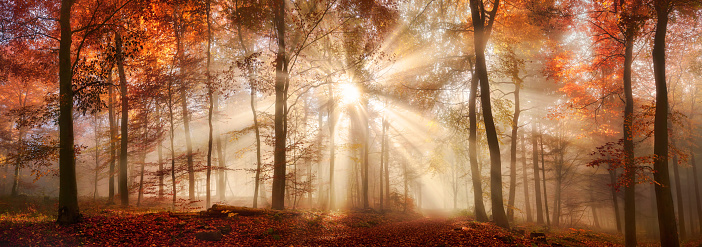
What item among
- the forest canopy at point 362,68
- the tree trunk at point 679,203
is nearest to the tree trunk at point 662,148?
the forest canopy at point 362,68

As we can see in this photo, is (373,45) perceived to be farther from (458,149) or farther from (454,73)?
(458,149)

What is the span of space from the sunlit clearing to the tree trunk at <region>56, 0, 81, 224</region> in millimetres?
12581

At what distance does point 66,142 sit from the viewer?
8.19 m

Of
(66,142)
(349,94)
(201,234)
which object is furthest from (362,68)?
(66,142)

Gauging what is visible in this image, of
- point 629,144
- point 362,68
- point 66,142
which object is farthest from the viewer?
point 362,68

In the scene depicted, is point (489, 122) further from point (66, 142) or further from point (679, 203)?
point (679, 203)

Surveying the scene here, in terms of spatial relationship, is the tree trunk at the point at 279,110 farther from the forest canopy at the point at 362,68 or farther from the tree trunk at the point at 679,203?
the tree trunk at the point at 679,203

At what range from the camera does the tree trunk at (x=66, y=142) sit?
8.06m

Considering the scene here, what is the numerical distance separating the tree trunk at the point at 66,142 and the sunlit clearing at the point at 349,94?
12581 millimetres

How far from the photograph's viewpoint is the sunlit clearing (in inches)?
748

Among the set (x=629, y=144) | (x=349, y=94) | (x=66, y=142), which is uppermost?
(x=349, y=94)

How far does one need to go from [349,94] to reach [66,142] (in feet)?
46.5

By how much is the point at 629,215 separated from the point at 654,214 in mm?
26124

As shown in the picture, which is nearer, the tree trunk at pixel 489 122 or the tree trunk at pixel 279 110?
the tree trunk at pixel 489 122
